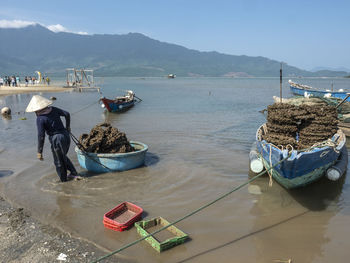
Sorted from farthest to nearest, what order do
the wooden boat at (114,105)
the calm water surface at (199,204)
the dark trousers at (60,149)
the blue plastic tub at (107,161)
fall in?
the wooden boat at (114,105) → the blue plastic tub at (107,161) → the dark trousers at (60,149) → the calm water surface at (199,204)

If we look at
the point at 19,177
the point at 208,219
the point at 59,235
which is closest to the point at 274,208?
the point at 208,219

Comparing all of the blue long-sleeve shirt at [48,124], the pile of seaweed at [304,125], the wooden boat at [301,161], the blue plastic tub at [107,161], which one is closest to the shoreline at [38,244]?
the blue long-sleeve shirt at [48,124]

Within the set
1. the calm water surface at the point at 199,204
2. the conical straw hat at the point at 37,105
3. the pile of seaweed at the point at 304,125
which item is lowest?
the calm water surface at the point at 199,204

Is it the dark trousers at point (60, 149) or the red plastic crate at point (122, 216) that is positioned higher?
the dark trousers at point (60, 149)

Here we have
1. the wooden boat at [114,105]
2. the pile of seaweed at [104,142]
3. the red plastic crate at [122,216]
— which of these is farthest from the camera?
the wooden boat at [114,105]

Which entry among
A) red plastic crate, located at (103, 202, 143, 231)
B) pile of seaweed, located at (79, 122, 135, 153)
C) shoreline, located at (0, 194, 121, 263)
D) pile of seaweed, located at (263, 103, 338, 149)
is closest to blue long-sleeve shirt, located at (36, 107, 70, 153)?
pile of seaweed, located at (79, 122, 135, 153)

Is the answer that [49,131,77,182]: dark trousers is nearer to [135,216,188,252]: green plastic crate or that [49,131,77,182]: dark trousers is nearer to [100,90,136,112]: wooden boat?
[135,216,188,252]: green plastic crate

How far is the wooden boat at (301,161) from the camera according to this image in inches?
219

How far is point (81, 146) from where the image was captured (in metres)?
7.62

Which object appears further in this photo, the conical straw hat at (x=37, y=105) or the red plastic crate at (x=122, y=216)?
the conical straw hat at (x=37, y=105)

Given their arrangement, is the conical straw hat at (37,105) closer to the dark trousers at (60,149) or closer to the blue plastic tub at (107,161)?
the dark trousers at (60,149)

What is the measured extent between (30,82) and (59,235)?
4843 cm

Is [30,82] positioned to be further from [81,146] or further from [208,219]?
[208,219]

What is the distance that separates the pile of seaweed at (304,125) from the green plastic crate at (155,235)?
3.67 meters
